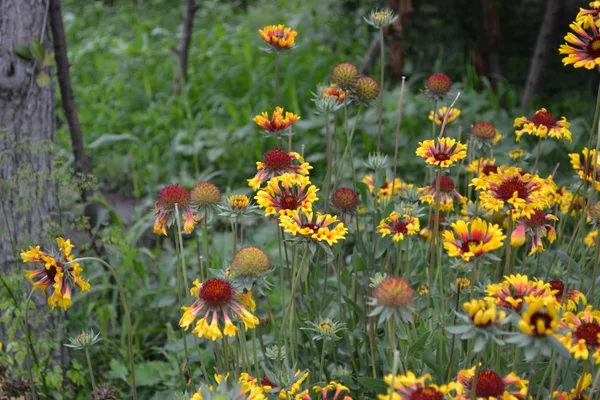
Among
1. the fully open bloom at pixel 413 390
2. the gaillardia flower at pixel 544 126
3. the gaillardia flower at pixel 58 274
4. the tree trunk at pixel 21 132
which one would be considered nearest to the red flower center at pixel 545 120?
the gaillardia flower at pixel 544 126

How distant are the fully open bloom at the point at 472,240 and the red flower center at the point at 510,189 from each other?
15cm

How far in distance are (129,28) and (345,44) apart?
7.44ft

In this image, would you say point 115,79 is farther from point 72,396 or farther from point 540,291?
point 540,291

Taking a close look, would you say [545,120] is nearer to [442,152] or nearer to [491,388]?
[442,152]

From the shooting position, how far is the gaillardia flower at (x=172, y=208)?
1593 millimetres

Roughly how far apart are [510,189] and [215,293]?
0.65 meters

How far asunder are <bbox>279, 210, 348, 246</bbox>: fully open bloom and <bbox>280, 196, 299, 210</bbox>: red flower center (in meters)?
0.04

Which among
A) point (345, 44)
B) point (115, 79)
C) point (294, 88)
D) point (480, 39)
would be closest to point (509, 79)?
point (480, 39)

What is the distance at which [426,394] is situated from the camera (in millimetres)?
1117

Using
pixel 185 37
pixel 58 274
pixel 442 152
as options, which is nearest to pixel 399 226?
pixel 442 152

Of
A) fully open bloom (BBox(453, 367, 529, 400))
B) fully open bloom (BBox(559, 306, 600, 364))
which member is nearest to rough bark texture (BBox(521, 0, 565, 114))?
fully open bloom (BBox(559, 306, 600, 364))

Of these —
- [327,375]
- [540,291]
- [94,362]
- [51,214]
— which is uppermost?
[540,291]

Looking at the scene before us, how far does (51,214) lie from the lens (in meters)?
2.38

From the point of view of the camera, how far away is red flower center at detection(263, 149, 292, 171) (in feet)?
5.40
